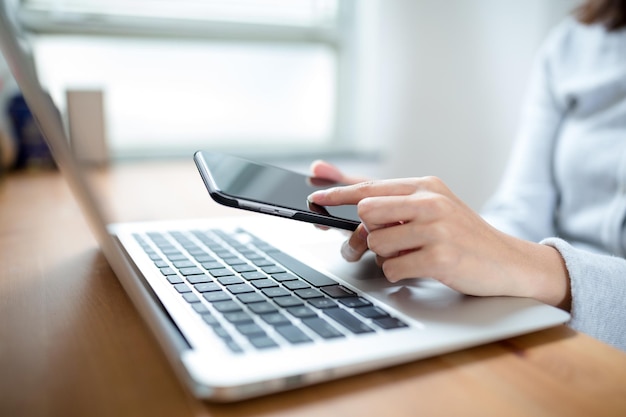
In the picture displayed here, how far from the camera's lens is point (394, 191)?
0.53 m

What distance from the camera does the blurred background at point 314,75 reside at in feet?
5.35

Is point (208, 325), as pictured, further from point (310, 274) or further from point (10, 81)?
point (10, 81)

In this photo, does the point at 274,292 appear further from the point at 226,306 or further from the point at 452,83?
the point at 452,83

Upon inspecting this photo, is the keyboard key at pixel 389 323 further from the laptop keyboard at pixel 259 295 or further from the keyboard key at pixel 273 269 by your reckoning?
the keyboard key at pixel 273 269

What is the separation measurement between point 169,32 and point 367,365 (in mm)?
1494

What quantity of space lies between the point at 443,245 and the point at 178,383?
0.80 ft

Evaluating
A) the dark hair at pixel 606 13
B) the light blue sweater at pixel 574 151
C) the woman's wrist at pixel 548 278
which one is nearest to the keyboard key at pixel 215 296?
the woman's wrist at pixel 548 278

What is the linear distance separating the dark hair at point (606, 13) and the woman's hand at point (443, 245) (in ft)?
2.55

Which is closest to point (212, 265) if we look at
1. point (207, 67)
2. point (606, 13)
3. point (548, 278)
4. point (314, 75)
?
point (548, 278)

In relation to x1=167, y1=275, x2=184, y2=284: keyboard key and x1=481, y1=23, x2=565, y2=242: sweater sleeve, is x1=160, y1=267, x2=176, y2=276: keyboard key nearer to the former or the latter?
x1=167, y1=275, x2=184, y2=284: keyboard key

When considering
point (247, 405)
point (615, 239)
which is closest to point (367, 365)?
point (247, 405)

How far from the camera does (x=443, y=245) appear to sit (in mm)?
485

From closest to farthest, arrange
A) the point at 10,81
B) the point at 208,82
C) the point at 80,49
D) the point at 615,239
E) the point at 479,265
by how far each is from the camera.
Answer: the point at 479,265 < the point at 615,239 < the point at 10,81 < the point at 80,49 < the point at 208,82

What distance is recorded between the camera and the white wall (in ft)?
6.08
